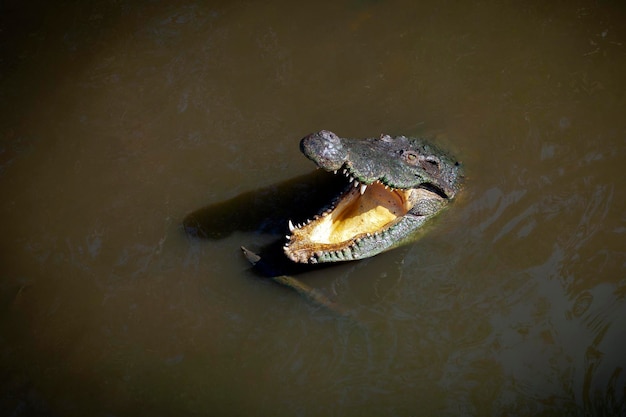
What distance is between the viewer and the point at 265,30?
6.17 m

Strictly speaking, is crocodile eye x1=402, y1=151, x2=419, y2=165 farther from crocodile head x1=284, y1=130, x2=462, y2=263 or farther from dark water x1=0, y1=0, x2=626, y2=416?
dark water x1=0, y1=0, x2=626, y2=416

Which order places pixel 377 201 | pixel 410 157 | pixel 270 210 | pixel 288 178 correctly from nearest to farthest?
1. pixel 410 157
2. pixel 377 201
3. pixel 270 210
4. pixel 288 178

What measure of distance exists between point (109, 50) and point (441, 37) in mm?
3508

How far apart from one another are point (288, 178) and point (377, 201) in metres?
0.85

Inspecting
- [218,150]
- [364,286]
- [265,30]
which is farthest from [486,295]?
[265,30]

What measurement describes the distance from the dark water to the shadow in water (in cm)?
9

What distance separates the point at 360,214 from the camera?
4.56m

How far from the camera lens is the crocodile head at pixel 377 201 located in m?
4.11

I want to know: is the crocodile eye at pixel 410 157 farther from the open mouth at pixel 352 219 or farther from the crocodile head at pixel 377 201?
the open mouth at pixel 352 219

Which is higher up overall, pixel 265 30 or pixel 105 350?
pixel 265 30

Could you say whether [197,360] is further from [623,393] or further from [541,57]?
[541,57]

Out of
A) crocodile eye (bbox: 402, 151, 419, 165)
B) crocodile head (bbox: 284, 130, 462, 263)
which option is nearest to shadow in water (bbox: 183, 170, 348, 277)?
crocodile head (bbox: 284, 130, 462, 263)

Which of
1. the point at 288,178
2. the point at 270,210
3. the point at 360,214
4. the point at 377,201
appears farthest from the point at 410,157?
the point at 270,210

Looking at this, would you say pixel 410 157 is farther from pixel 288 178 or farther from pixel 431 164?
pixel 288 178
